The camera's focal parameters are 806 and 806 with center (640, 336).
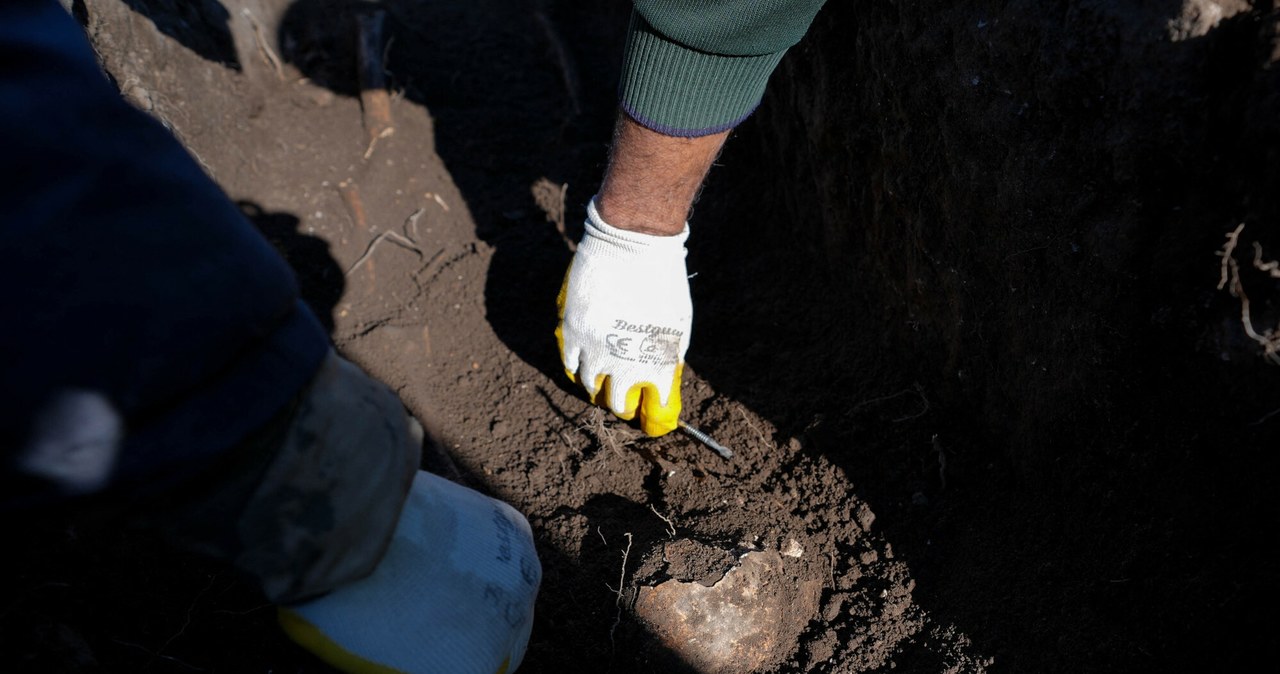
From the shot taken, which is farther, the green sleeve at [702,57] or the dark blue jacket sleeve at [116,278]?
A: the green sleeve at [702,57]

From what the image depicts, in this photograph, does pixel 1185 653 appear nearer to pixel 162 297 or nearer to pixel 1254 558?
pixel 1254 558

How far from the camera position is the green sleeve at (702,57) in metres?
1.41

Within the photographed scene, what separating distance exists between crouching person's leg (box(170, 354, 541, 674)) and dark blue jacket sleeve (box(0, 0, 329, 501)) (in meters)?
0.11

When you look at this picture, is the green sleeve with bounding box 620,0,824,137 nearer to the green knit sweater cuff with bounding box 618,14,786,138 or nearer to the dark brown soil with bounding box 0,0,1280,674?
the green knit sweater cuff with bounding box 618,14,786,138

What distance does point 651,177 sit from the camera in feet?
5.42

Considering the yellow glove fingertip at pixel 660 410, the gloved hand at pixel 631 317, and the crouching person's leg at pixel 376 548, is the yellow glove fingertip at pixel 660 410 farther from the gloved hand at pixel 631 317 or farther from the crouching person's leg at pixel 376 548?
the crouching person's leg at pixel 376 548

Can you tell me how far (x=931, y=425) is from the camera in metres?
1.63

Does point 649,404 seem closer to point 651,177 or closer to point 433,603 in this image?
point 651,177

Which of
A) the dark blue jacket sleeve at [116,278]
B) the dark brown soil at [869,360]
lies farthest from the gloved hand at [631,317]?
the dark blue jacket sleeve at [116,278]

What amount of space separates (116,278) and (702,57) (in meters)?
1.04

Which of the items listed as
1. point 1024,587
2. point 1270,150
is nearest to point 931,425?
point 1024,587

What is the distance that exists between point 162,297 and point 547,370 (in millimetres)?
1240

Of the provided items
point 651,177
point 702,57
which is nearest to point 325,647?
point 651,177

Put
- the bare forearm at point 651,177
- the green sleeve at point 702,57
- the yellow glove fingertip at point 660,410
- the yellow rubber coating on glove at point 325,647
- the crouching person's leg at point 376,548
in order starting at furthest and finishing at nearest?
the yellow glove fingertip at point 660,410
the bare forearm at point 651,177
the green sleeve at point 702,57
the yellow rubber coating on glove at point 325,647
the crouching person's leg at point 376,548
